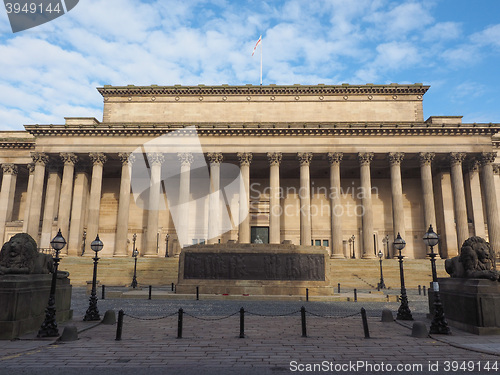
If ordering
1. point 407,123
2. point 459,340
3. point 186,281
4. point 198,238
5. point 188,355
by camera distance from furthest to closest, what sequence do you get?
point 198,238 → point 407,123 → point 186,281 → point 459,340 → point 188,355

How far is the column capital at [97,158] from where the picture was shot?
141ft

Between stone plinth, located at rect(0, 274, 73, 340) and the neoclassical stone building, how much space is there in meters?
27.9

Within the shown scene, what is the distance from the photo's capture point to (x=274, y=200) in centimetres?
4191

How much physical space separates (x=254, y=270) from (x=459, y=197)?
28.7 metres

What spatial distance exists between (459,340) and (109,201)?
1860 inches

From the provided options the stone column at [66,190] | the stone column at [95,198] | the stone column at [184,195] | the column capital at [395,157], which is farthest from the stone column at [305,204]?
the stone column at [66,190]

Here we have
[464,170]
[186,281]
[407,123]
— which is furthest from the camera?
[464,170]

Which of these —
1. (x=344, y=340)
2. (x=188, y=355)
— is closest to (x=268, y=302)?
(x=344, y=340)

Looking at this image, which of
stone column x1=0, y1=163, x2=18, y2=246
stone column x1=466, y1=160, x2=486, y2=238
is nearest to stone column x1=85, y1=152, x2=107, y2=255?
stone column x1=0, y1=163, x2=18, y2=246

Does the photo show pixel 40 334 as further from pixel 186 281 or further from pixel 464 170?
pixel 464 170

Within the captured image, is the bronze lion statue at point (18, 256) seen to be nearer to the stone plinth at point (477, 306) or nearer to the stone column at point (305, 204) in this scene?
the stone plinth at point (477, 306)

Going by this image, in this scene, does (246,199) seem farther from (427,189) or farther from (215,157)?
(427,189)

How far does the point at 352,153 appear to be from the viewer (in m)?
42.8

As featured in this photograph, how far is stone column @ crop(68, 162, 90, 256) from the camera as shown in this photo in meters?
41.8
